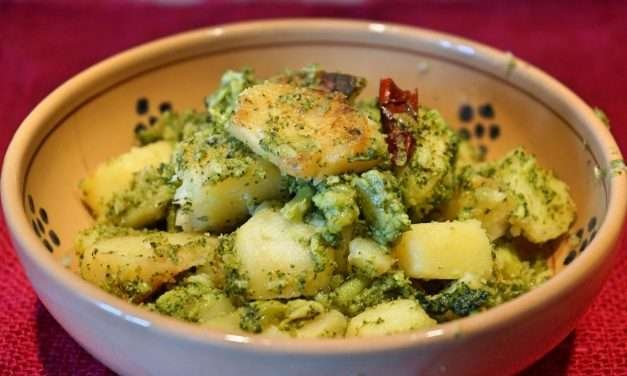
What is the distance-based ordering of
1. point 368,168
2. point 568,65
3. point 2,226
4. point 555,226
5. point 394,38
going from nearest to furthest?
1. point 368,168
2. point 555,226
3. point 2,226
4. point 394,38
5. point 568,65

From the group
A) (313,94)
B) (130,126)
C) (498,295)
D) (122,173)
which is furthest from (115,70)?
(498,295)

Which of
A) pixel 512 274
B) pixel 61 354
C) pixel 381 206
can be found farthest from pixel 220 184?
pixel 512 274

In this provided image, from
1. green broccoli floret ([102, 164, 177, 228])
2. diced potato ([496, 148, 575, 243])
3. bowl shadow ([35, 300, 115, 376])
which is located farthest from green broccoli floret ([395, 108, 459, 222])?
bowl shadow ([35, 300, 115, 376])

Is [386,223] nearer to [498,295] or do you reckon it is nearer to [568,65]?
[498,295]

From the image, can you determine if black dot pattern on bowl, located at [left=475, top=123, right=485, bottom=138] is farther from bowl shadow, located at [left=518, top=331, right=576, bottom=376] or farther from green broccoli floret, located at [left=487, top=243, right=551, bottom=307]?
bowl shadow, located at [left=518, top=331, right=576, bottom=376]

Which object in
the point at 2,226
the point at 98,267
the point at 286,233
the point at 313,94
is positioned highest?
the point at 313,94

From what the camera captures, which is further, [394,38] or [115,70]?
[394,38]

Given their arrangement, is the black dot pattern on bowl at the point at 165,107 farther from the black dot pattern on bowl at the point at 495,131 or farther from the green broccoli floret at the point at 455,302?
the green broccoli floret at the point at 455,302

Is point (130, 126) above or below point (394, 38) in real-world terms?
below
